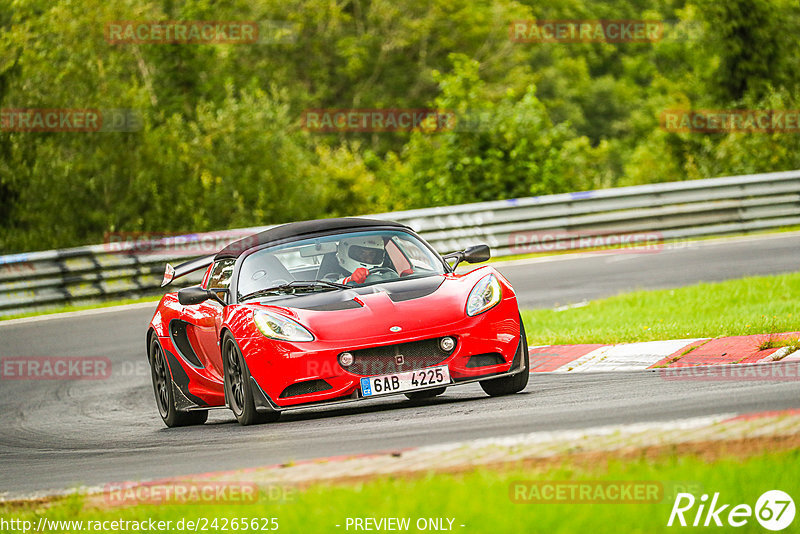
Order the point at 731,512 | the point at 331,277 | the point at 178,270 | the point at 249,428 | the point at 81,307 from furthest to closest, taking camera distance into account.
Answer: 1. the point at 81,307
2. the point at 178,270
3. the point at 331,277
4. the point at 249,428
5. the point at 731,512

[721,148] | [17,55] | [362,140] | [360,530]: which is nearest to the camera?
[360,530]

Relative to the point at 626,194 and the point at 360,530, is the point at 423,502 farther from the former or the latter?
the point at 626,194

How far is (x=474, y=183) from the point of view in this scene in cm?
2520

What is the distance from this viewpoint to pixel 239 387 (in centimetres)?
866

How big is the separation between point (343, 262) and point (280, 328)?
4.00ft

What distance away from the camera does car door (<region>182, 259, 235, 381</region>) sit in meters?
9.16

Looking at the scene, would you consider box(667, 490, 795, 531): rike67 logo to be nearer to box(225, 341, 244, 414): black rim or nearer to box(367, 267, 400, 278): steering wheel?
box(225, 341, 244, 414): black rim

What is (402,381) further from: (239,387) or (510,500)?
(510,500)

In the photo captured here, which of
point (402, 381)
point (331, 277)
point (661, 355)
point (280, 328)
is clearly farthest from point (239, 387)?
point (661, 355)

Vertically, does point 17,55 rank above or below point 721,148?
above

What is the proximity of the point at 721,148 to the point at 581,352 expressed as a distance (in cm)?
1793

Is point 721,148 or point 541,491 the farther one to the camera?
point 721,148

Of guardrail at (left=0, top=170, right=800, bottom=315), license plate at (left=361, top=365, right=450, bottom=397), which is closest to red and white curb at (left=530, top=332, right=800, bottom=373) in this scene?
license plate at (left=361, top=365, right=450, bottom=397)

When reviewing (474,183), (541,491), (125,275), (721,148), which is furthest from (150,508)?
(721,148)
